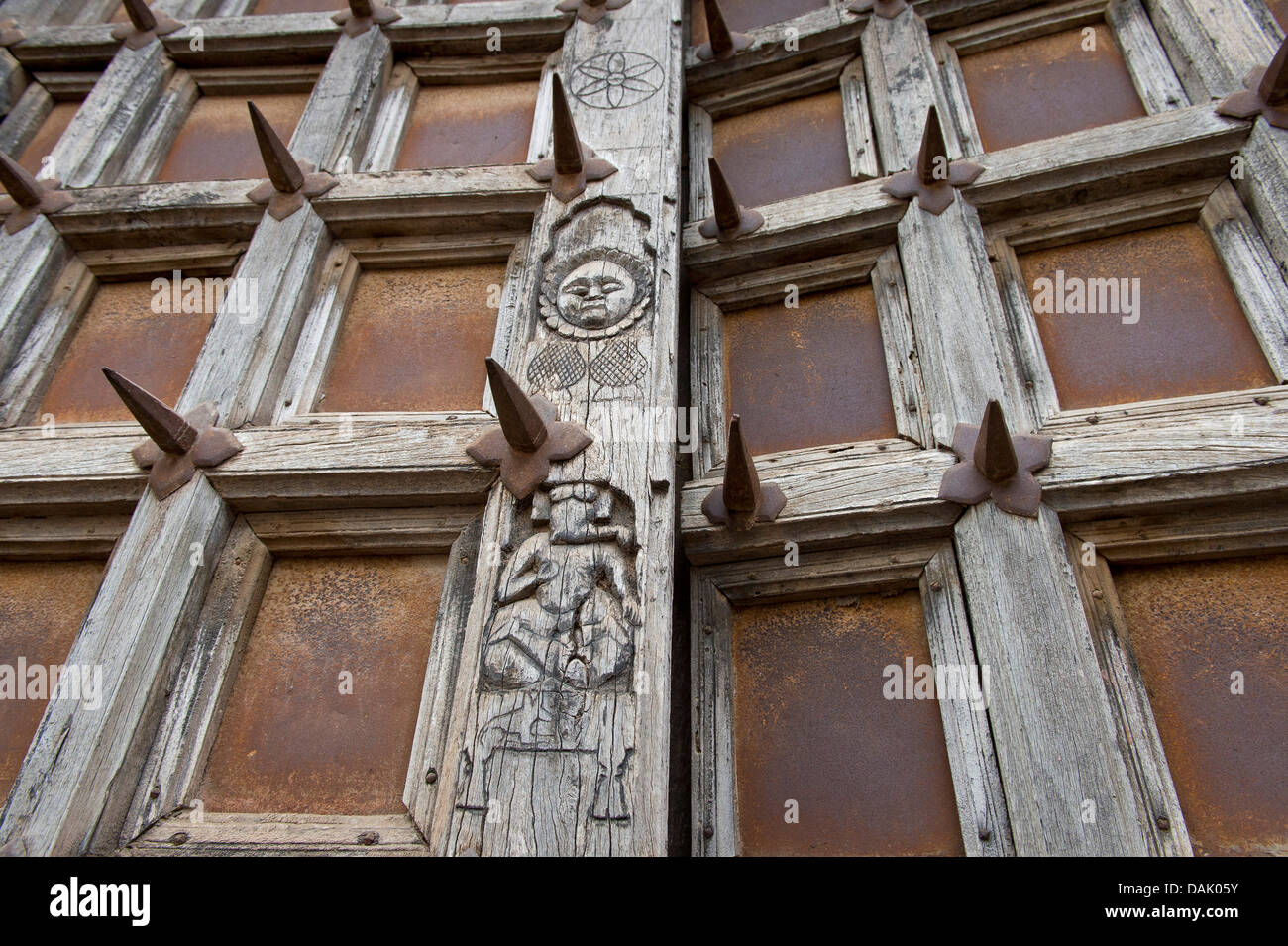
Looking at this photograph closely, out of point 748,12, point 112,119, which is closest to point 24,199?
point 112,119

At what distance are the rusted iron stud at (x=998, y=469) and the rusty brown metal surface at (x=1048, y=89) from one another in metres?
1.20

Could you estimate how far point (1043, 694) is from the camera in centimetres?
162

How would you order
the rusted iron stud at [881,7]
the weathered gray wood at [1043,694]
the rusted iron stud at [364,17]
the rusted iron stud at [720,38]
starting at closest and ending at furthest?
the weathered gray wood at [1043,694] < the rusted iron stud at [881,7] < the rusted iron stud at [720,38] < the rusted iron stud at [364,17]

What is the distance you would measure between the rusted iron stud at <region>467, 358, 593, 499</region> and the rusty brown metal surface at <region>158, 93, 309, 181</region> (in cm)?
171

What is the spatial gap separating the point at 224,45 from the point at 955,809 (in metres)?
3.78

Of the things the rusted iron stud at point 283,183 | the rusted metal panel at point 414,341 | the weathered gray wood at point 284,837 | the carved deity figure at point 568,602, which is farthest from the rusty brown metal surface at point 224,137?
the weathered gray wood at point 284,837

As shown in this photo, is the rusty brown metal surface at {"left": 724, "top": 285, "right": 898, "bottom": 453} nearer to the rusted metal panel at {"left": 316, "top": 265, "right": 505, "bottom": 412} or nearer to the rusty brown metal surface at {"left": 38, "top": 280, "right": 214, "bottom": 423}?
the rusted metal panel at {"left": 316, "top": 265, "right": 505, "bottom": 412}

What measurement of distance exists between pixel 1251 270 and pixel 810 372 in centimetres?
110

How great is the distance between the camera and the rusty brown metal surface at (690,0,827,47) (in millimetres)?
3322

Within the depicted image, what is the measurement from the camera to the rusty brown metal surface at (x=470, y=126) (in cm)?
295

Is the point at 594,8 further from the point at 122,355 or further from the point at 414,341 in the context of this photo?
the point at 122,355

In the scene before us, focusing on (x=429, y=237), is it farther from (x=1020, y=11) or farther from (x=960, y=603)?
(x=1020, y=11)

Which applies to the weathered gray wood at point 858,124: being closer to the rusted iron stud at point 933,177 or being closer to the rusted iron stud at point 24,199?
the rusted iron stud at point 933,177
